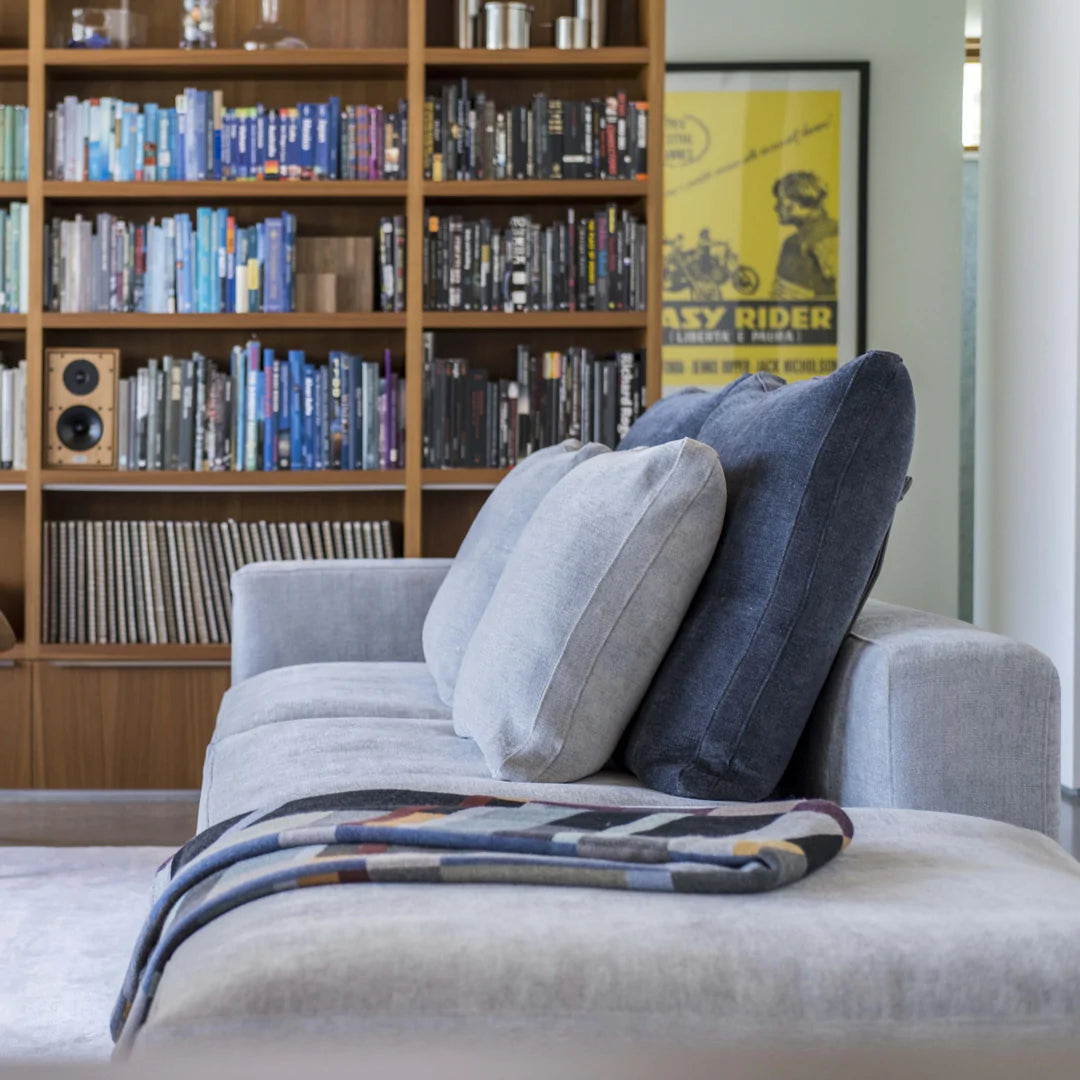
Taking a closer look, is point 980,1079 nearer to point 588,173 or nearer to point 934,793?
point 934,793

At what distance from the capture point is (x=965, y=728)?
133 centimetres

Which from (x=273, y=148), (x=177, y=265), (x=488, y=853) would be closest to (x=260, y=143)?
(x=273, y=148)

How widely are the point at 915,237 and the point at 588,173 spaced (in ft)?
5.64

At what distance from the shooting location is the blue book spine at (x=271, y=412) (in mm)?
3576

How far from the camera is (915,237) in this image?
4809 millimetres

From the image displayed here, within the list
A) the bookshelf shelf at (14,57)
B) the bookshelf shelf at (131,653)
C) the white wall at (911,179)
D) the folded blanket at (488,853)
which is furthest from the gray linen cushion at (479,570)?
the white wall at (911,179)

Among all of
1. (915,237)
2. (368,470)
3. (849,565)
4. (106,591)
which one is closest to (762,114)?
(915,237)

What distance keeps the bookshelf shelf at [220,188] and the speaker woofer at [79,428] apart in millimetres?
550

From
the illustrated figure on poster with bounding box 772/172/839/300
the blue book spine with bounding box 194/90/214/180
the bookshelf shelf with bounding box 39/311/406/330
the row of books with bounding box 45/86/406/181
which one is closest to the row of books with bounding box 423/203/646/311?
the bookshelf shelf with bounding box 39/311/406/330

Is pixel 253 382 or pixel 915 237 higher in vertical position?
pixel 915 237

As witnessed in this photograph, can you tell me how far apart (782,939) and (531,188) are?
2907 mm

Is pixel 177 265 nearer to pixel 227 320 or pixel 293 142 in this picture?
pixel 227 320

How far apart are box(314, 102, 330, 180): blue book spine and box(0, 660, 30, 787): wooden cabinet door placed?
1.49 m

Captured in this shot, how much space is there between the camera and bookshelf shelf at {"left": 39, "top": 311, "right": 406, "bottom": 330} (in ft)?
11.6
